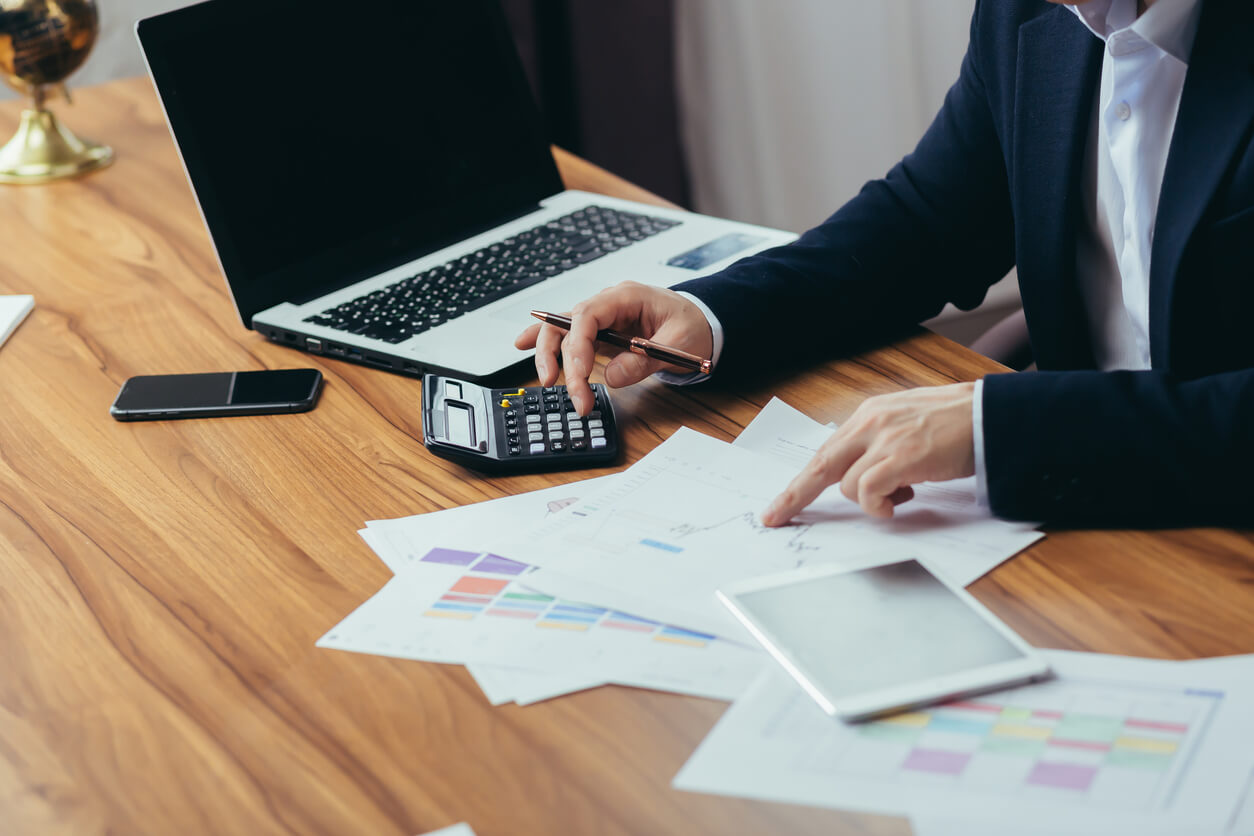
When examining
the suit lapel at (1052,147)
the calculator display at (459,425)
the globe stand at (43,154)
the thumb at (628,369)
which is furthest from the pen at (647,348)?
the globe stand at (43,154)

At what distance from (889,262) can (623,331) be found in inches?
10.8

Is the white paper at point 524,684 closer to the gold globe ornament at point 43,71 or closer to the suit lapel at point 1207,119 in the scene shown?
the suit lapel at point 1207,119

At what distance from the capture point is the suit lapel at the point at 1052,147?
1.01 m

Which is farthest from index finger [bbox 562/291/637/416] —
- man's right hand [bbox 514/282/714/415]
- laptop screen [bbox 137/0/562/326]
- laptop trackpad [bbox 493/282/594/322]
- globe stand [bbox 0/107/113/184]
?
→ globe stand [bbox 0/107/113/184]

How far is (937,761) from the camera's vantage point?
0.57 metres

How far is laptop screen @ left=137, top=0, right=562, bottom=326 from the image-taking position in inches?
43.2

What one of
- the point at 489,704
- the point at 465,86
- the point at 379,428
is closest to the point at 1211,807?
the point at 489,704

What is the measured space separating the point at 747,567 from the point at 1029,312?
55 cm

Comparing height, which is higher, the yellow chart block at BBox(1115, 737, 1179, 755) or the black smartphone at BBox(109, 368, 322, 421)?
the black smartphone at BBox(109, 368, 322, 421)

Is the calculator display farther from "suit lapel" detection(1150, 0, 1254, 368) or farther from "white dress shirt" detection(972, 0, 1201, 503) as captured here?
"suit lapel" detection(1150, 0, 1254, 368)

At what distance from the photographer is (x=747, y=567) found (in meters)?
0.73

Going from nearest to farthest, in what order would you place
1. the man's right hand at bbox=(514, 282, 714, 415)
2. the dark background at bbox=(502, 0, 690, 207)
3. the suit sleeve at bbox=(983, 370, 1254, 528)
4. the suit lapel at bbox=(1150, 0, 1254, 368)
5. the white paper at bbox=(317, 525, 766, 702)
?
the white paper at bbox=(317, 525, 766, 702) < the suit sleeve at bbox=(983, 370, 1254, 528) < the suit lapel at bbox=(1150, 0, 1254, 368) < the man's right hand at bbox=(514, 282, 714, 415) < the dark background at bbox=(502, 0, 690, 207)

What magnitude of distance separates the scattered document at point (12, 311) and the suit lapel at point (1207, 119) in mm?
1073

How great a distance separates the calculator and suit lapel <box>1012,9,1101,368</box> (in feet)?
1.45
